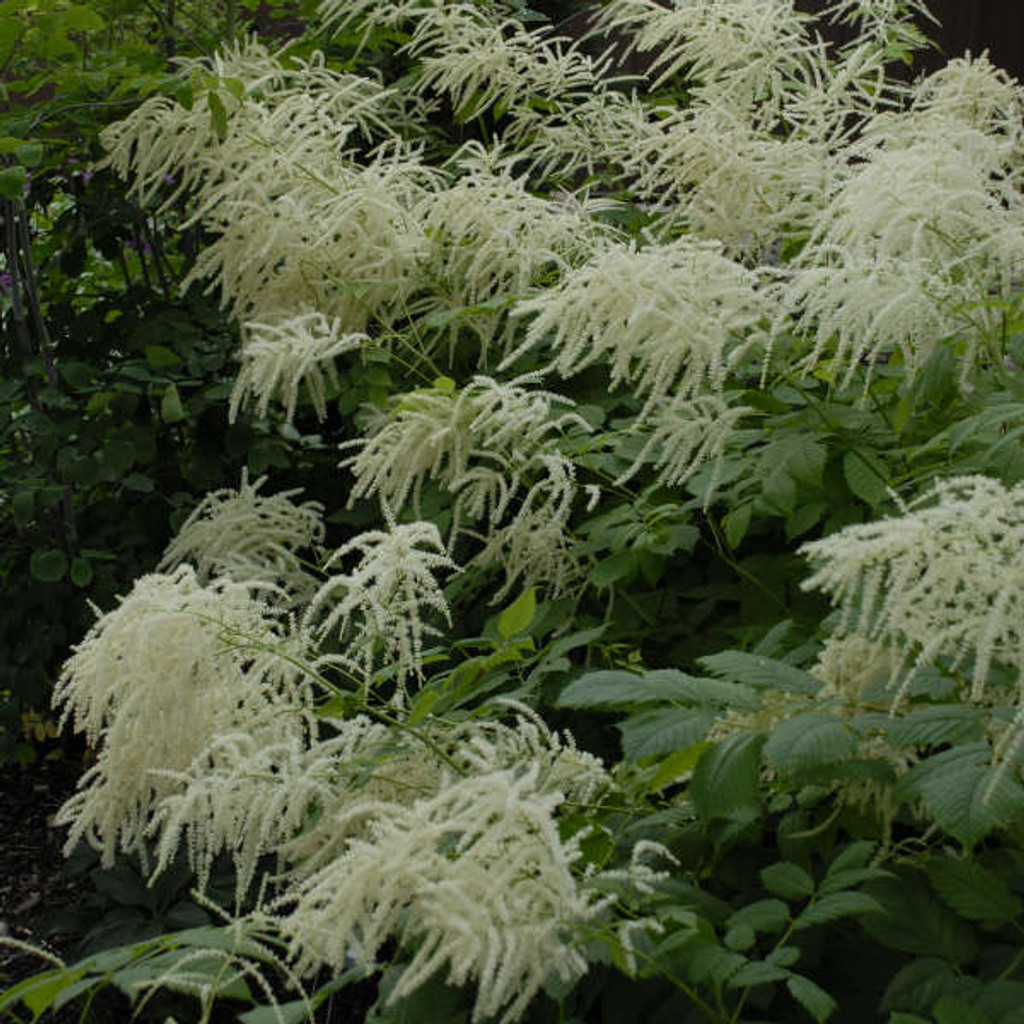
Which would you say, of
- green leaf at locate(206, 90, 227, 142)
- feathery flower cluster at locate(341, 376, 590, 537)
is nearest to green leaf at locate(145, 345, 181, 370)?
green leaf at locate(206, 90, 227, 142)

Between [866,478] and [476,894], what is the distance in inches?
43.3

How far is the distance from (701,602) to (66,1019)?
5.41 feet

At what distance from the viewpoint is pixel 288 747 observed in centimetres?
174

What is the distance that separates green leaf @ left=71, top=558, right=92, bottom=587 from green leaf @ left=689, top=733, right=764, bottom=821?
2.21 m

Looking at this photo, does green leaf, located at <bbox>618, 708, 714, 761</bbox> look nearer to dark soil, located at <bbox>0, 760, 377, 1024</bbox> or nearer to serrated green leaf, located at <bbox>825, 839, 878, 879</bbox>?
serrated green leaf, located at <bbox>825, 839, 878, 879</bbox>

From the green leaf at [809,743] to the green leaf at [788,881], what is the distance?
0.14 meters

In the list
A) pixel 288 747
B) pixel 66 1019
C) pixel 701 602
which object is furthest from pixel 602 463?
pixel 66 1019

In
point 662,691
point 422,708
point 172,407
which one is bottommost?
point 172,407

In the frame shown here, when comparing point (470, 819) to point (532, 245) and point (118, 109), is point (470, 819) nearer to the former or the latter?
point (532, 245)

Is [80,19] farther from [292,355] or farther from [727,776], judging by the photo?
[727,776]

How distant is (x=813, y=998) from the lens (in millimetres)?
1357

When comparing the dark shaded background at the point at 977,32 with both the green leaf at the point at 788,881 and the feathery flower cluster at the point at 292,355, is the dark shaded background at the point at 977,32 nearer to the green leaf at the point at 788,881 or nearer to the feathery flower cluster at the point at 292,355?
the feathery flower cluster at the point at 292,355

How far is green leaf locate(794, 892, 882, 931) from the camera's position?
1.45m

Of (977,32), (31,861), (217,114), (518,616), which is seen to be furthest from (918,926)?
(977,32)
